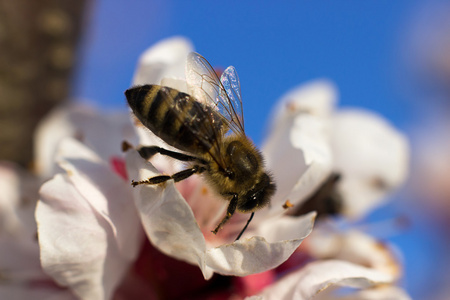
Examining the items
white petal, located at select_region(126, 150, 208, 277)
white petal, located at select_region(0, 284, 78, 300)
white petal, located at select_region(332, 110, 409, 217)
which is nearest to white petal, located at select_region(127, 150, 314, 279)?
white petal, located at select_region(126, 150, 208, 277)

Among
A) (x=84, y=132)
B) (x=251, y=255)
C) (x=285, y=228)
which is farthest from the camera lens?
(x=84, y=132)

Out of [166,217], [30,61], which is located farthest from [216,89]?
[30,61]

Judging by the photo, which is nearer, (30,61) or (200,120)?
(200,120)

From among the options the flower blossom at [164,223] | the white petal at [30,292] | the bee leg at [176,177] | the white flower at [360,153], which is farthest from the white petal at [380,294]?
the white petal at [30,292]

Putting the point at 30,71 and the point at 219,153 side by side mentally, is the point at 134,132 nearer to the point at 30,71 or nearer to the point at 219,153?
the point at 219,153

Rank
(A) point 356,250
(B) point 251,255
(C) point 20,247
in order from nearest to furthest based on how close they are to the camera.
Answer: (B) point 251,255
(C) point 20,247
(A) point 356,250

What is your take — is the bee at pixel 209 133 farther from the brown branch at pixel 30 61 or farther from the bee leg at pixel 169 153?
the brown branch at pixel 30 61

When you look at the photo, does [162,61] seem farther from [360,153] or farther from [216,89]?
[360,153]
